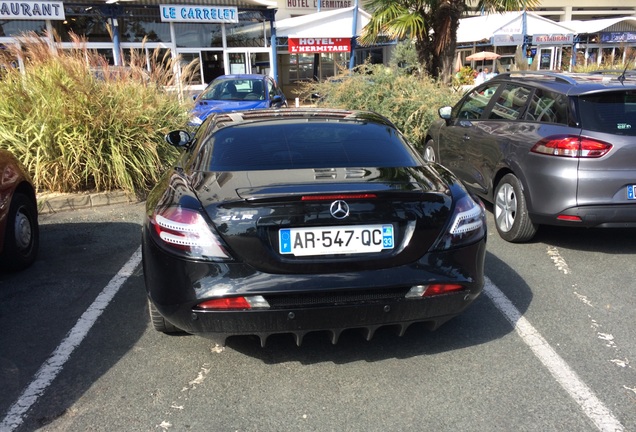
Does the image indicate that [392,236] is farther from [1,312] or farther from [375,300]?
[1,312]

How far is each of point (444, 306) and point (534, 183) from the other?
2.37 meters

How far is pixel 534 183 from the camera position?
4855mm

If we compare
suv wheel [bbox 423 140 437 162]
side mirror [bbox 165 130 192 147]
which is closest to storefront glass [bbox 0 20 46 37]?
suv wheel [bbox 423 140 437 162]

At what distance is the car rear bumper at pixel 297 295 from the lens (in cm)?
274

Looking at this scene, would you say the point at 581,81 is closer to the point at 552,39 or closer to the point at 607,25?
the point at 552,39

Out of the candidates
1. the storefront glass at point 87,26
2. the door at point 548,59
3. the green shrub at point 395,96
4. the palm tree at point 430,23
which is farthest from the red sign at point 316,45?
the door at point 548,59

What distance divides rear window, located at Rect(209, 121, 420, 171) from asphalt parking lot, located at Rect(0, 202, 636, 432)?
1103mm

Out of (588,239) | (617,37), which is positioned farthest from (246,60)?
(617,37)

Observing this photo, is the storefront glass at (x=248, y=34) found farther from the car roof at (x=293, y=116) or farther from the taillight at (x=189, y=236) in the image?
the taillight at (x=189, y=236)

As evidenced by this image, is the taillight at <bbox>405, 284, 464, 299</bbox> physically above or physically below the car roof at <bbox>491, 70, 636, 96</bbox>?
below

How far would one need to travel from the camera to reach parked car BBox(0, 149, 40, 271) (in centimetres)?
442

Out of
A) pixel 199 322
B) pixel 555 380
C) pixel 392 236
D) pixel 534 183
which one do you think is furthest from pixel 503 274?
pixel 199 322

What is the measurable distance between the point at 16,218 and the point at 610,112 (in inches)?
205

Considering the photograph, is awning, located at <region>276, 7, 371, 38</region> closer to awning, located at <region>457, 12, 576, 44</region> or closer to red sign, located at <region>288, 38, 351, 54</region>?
red sign, located at <region>288, 38, 351, 54</region>
